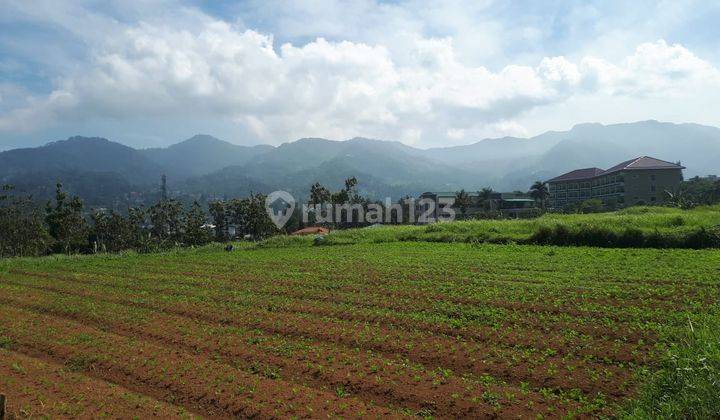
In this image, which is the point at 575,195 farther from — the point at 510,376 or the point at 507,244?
the point at 510,376

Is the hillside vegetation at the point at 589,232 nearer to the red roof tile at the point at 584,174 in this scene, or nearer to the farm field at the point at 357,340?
the farm field at the point at 357,340

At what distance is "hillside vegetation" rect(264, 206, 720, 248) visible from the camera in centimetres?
2594

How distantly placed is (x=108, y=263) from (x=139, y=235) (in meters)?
42.5

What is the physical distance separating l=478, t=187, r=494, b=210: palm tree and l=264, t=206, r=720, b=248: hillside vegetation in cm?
5921

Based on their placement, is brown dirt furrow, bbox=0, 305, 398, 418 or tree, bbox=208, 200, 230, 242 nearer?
brown dirt furrow, bbox=0, 305, 398, 418

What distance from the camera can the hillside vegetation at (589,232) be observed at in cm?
2594

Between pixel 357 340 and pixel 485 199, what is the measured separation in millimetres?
93518

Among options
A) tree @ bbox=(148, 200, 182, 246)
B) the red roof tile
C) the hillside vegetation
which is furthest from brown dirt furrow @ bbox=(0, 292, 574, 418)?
the red roof tile

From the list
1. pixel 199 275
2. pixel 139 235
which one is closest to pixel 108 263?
pixel 199 275

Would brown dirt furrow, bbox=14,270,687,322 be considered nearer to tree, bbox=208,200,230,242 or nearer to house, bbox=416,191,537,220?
tree, bbox=208,200,230,242

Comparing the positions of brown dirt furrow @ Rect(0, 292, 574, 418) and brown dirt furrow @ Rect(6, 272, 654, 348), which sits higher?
brown dirt furrow @ Rect(6, 272, 654, 348)

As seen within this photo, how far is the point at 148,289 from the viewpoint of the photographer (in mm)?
19031

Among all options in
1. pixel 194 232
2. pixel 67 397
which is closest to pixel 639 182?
pixel 194 232

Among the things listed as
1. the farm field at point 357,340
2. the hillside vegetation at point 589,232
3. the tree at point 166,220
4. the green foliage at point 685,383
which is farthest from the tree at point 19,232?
the green foliage at point 685,383
